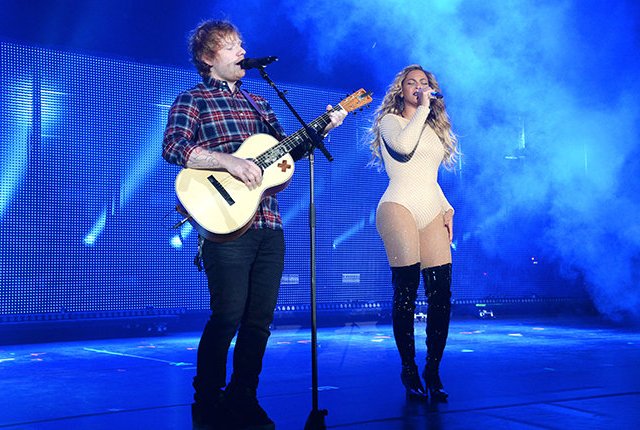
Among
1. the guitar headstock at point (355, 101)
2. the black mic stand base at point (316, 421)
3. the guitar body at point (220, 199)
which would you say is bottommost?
the black mic stand base at point (316, 421)

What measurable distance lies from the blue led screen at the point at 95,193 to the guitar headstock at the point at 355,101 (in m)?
4.59

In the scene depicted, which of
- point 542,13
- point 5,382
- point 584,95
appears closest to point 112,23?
point 5,382

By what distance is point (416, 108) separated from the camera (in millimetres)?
3121

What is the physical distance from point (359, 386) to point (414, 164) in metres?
Result: 1.06

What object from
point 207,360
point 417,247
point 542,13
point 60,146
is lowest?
point 207,360

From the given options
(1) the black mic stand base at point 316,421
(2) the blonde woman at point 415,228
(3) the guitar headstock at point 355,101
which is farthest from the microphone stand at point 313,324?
(2) the blonde woman at point 415,228

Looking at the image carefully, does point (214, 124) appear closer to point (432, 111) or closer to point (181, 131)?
point (181, 131)

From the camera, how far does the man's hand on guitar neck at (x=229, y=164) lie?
235 centimetres

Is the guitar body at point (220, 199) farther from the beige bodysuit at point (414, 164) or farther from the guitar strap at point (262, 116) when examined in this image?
the beige bodysuit at point (414, 164)

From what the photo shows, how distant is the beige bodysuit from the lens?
2893mm

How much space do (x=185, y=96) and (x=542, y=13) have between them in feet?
19.7

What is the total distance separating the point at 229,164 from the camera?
7.71 feet

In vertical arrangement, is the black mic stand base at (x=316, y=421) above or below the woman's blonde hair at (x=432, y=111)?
below

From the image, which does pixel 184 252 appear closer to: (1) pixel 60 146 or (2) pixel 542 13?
(1) pixel 60 146
